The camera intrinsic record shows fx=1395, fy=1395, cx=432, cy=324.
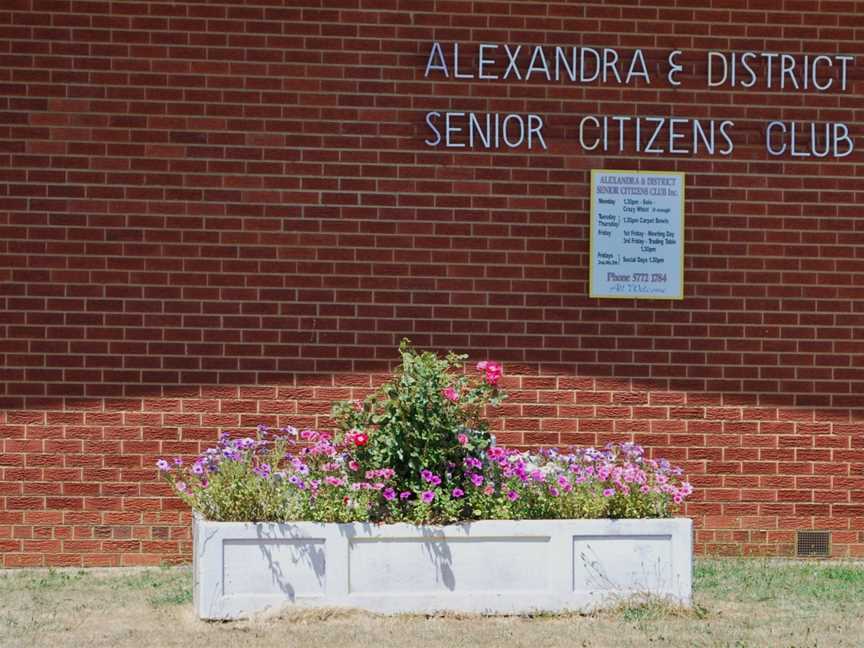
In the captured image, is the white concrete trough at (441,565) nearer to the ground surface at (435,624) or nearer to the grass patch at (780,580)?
the ground surface at (435,624)

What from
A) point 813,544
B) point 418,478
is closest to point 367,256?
point 418,478

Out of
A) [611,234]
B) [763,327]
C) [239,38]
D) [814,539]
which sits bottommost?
[814,539]

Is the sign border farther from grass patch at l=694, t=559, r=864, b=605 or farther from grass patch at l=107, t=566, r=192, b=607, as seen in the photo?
grass patch at l=107, t=566, r=192, b=607

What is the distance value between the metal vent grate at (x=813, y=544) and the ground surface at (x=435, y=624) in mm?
1067

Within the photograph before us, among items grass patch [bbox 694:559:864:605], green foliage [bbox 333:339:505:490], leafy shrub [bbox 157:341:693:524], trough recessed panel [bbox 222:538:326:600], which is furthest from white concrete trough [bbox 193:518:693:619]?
grass patch [bbox 694:559:864:605]

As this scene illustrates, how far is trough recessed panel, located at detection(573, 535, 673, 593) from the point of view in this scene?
24.5ft

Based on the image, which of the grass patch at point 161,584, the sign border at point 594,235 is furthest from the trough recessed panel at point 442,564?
the sign border at point 594,235

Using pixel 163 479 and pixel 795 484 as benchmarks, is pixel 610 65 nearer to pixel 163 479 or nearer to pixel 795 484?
pixel 795 484

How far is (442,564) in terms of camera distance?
7.38m

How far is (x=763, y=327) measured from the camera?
9516mm

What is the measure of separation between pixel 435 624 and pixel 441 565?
311 millimetres

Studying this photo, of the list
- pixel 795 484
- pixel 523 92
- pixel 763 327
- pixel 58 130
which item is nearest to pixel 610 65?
pixel 523 92

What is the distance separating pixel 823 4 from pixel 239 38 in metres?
4.00

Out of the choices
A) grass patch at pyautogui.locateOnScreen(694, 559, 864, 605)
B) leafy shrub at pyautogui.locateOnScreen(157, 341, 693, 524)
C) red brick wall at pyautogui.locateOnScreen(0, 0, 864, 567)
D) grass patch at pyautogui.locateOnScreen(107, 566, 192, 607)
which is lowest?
grass patch at pyautogui.locateOnScreen(107, 566, 192, 607)
